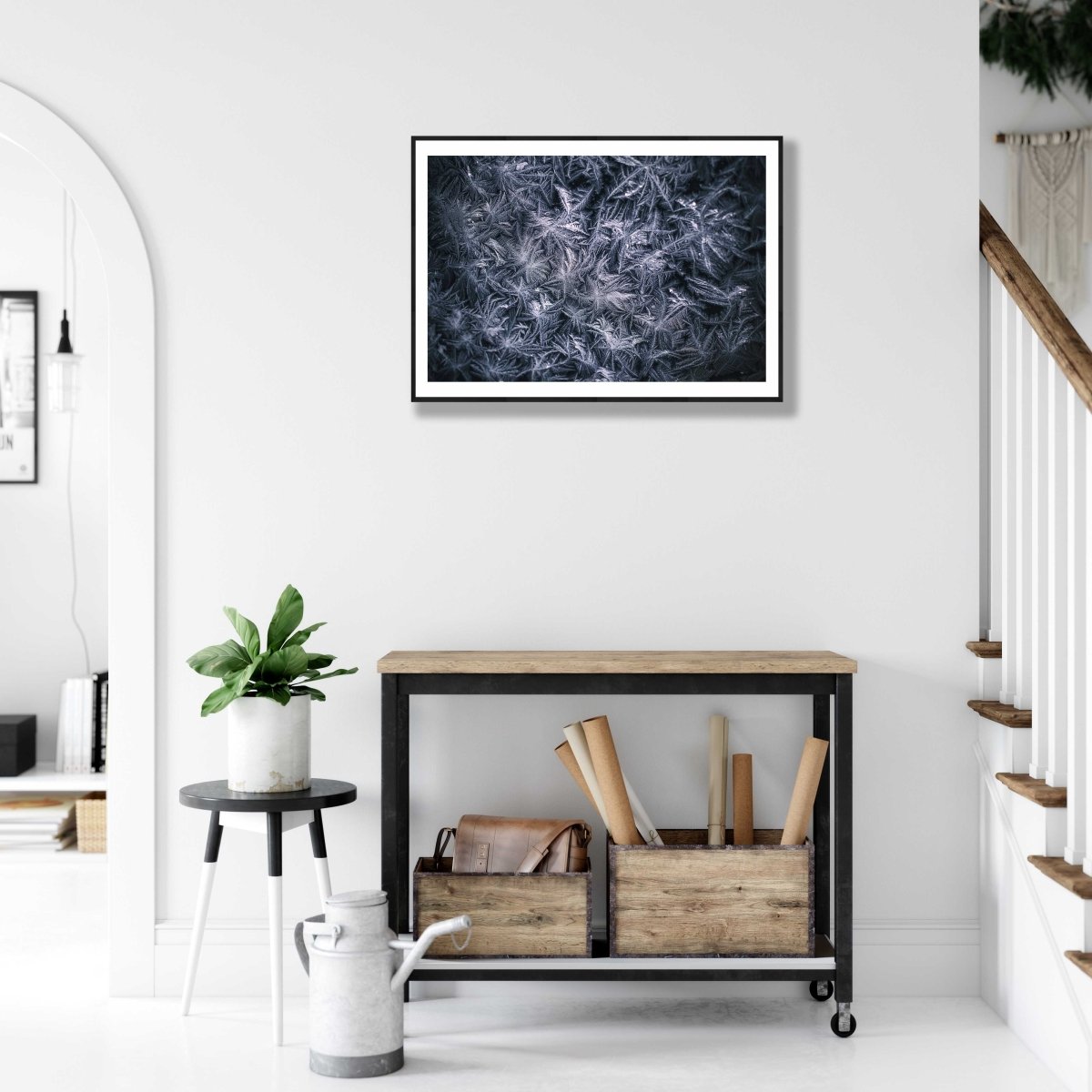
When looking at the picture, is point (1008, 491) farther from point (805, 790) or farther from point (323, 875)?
point (323, 875)

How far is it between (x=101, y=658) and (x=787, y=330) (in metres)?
2.88

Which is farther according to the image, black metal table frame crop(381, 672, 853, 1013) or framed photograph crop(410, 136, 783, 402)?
framed photograph crop(410, 136, 783, 402)

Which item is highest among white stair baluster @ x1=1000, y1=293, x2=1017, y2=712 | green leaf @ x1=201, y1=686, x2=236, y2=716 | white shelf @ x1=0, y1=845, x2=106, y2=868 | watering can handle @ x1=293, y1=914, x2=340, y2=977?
white stair baluster @ x1=1000, y1=293, x2=1017, y2=712

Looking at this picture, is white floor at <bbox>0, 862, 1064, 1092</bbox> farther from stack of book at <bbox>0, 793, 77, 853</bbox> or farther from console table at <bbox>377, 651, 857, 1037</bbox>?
stack of book at <bbox>0, 793, 77, 853</bbox>

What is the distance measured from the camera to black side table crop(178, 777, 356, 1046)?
7.57 ft

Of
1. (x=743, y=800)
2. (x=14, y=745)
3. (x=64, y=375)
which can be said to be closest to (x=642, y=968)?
(x=743, y=800)

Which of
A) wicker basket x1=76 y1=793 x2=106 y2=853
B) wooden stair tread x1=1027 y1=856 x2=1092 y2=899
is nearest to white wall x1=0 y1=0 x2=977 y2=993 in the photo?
wooden stair tread x1=1027 y1=856 x2=1092 y2=899

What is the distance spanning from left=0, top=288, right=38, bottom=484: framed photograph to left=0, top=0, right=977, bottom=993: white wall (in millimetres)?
1781

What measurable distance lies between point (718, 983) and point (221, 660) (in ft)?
4.36

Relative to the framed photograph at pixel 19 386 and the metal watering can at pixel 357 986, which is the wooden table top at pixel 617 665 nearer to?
the metal watering can at pixel 357 986

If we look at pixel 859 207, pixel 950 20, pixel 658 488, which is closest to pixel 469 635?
pixel 658 488

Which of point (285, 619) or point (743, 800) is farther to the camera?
point (743, 800)

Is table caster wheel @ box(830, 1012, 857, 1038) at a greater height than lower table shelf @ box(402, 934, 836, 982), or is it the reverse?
lower table shelf @ box(402, 934, 836, 982)

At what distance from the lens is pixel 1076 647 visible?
2182mm
